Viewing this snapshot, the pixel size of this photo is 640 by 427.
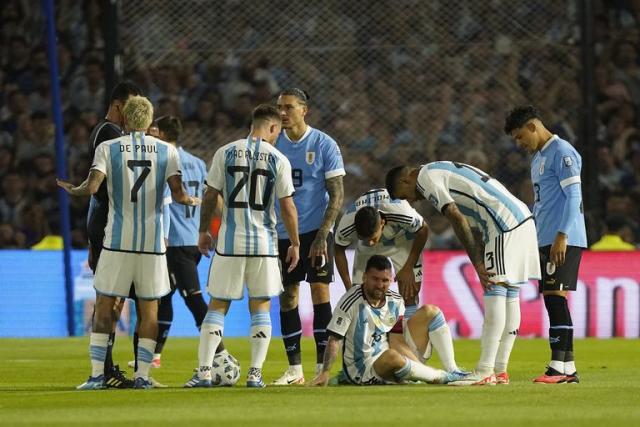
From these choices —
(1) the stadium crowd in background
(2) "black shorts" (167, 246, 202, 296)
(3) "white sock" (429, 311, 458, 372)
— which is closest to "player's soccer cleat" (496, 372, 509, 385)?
(3) "white sock" (429, 311, 458, 372)

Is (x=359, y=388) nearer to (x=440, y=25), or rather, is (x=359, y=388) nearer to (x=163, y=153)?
(x=163, y=153)

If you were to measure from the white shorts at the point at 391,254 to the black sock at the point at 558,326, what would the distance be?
98 cm

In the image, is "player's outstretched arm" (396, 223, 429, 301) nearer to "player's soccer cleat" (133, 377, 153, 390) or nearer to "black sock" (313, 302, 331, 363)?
"black sock" (313, 302, 331, 363)

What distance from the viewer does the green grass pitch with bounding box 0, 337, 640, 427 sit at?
781 cm

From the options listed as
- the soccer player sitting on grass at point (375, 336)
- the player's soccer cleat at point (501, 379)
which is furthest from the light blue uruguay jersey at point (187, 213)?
the player's soccer cleat at point (501, 379)

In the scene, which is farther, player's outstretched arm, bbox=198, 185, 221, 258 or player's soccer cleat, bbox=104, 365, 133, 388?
player's soccer cleat, bbox=104, 365, 133, 388

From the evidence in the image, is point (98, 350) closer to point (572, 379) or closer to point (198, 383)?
point (198, 383)

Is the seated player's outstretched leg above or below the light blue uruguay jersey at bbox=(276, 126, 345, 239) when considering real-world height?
below

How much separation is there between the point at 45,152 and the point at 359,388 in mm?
11471

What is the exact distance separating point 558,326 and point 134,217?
311 cm

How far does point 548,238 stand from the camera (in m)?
→ 10.6

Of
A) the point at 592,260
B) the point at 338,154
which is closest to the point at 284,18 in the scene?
the point at 592,260

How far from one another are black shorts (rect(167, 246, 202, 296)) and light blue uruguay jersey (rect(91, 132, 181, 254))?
2572 mm

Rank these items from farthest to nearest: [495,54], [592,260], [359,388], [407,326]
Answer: [495,54] → [592,260] → [407,326] → [359,388]
